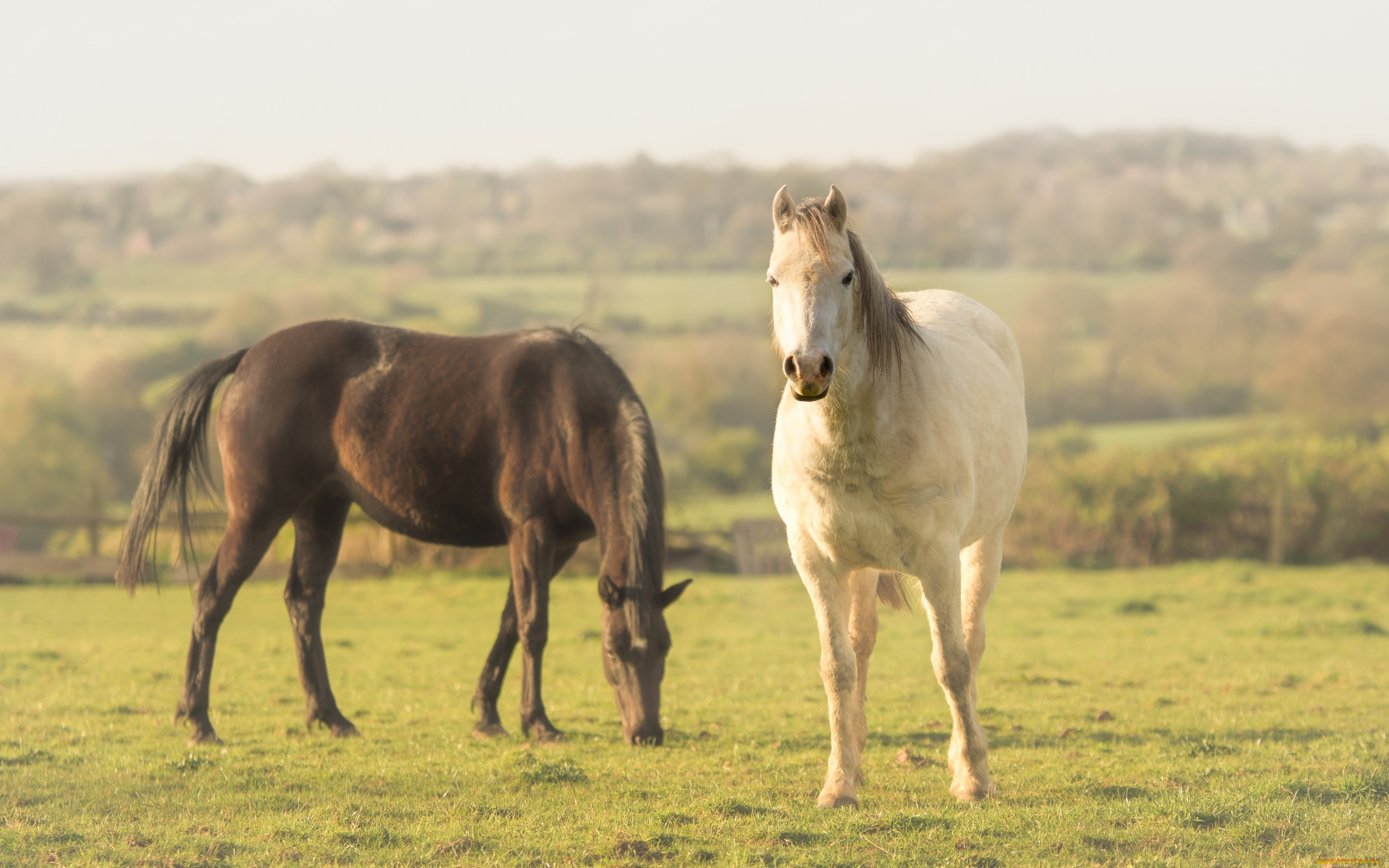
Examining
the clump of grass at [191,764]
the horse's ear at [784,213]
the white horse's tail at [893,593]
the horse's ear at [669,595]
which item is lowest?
the clump of grass at [191,764]

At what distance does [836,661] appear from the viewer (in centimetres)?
533

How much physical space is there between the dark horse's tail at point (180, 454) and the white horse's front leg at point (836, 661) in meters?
4.69

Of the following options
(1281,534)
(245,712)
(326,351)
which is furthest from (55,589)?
(1281,534)

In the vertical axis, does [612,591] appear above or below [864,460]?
below

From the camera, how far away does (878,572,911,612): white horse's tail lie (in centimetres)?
643

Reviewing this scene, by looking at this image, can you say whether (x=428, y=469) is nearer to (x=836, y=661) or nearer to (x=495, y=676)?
(x=495, y=676)

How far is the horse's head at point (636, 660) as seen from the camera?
6863mm

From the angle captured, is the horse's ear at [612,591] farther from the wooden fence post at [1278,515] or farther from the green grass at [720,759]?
the wooden fence post at [1278,515]

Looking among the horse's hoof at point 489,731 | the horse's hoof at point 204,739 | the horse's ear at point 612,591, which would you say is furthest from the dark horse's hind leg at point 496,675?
the horse's hoof at point 204,739

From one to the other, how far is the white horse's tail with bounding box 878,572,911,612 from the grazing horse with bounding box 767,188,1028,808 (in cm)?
74

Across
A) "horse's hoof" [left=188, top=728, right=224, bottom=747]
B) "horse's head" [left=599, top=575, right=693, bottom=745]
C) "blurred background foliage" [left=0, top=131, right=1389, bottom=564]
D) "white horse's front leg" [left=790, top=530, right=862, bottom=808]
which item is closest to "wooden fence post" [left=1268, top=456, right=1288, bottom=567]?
"blurred background foliage" [left=0, top=131, right=1389, bottom=564]

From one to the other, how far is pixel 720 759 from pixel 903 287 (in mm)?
3503

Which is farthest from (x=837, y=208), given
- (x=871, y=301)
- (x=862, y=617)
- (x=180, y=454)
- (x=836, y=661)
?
(x=180, y=454)

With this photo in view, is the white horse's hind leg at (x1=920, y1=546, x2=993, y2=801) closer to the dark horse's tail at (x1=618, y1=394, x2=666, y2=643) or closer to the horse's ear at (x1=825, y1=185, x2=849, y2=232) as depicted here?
the horse's ear at (x1=825, y1=185, x2=849, y2=232)
